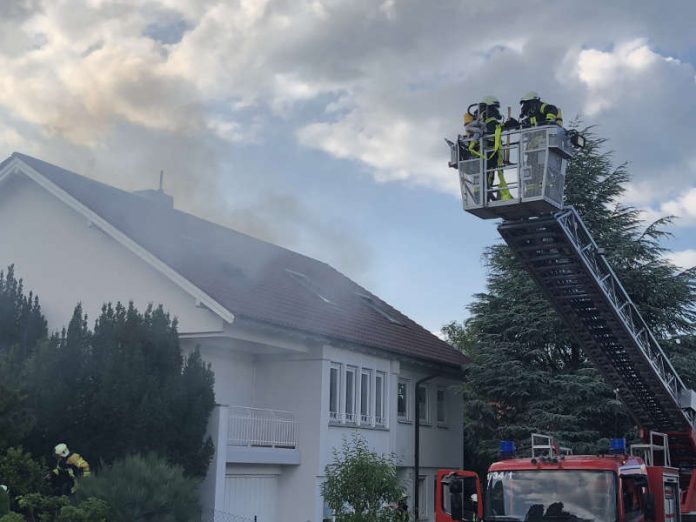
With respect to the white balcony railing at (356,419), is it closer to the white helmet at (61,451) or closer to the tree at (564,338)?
the tree at (564,338)

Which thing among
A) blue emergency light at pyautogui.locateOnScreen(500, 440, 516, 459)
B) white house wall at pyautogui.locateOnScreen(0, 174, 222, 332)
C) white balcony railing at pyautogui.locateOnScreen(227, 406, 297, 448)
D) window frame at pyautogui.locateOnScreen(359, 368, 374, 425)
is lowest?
blue emergency light at pyautogui.locateOnScreen(500, 440, 516, 459)

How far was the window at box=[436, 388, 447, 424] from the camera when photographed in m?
24.8

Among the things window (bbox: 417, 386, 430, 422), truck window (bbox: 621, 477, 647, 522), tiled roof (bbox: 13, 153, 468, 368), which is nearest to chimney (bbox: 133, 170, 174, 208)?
tiled roof (bbox: 13, 153, 468, 368)

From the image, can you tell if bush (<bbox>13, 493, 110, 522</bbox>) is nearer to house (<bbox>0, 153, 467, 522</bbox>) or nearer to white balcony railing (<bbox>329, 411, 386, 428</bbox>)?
house (<bbox>0, 153, 467, 522</bbox>)

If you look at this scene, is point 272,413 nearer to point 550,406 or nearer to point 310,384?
point 310,384

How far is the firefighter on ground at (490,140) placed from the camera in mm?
12531

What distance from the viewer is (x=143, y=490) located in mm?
13281

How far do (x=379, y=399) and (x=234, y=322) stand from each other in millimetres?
5875

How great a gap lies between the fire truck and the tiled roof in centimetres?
562

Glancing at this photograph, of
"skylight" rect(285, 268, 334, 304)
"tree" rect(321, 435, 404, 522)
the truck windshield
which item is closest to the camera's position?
the truck windshield

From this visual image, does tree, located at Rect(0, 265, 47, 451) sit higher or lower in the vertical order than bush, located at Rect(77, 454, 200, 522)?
higher

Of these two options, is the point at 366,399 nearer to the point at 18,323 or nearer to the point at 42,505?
the point at 18,323

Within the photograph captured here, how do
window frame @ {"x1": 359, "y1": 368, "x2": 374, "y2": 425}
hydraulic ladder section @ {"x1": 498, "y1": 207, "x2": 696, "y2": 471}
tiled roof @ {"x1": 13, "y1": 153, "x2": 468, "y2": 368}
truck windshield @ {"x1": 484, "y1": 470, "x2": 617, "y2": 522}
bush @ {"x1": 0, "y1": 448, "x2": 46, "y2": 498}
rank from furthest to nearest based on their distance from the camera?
window frame @ {"x1": 359, "y1": 368, "x2": 374, "y2": 425}, tiled roof @ {"x1": 13, "y1": 153, "x2": 468, "y2": 368}, bush @ {"x1": 0, "y1": 448, "x2": 46, "y2": 498}, hydraulic ladder section @ {"x1": 498, "y1": 207, "x2": 696, "y2": 471}, truck windshield @ {"x1": 484, "y1": 470, "x2": 617, "y2": 522}

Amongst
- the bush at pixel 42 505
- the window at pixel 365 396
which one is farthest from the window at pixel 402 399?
the bush at pixel 42 505
